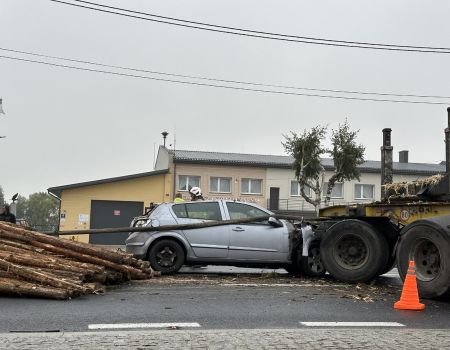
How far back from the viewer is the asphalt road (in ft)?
20.2

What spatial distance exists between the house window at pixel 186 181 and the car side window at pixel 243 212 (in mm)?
29878

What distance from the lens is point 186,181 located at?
1625 inches

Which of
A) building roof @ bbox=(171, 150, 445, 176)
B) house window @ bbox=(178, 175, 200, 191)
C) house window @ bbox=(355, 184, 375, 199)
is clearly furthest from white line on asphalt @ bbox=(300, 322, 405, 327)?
house window @ bbox=(355, 184, 375, 199)

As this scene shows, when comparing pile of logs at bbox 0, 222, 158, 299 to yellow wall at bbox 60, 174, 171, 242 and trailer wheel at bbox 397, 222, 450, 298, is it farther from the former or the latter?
yellow wall at bbox 60, 174, 171, 242

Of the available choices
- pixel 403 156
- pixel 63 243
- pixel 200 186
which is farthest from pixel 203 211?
pixel 403 156

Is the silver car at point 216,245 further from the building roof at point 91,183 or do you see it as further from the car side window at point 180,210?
the building roof at point 91,183

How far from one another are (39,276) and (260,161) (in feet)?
118

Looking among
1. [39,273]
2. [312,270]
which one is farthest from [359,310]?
[39,273]

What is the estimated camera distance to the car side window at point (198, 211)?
11.0 meters

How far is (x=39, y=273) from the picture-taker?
24.7ft

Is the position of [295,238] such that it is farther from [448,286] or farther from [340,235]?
[448,286]

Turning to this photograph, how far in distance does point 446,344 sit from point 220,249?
5.78m

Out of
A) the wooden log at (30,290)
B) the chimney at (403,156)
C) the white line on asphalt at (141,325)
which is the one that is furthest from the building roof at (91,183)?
the white line on asphalt at (141,325)

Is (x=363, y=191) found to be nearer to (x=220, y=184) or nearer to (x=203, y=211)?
(x=220, y=184)
